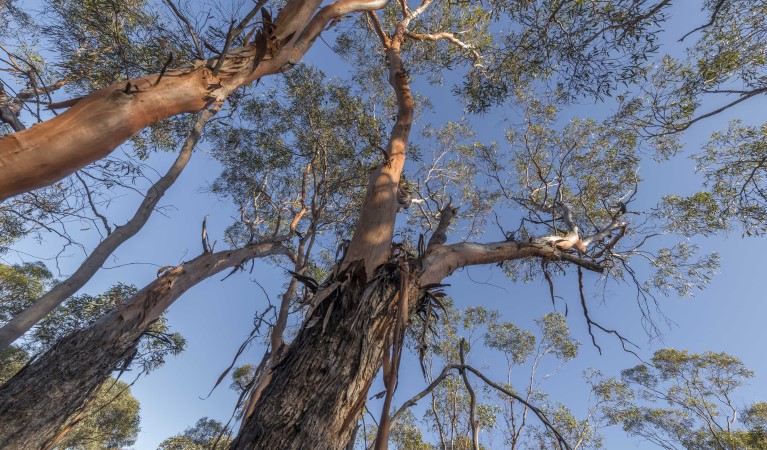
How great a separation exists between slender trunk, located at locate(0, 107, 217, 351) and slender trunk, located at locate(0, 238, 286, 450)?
1.44 feet

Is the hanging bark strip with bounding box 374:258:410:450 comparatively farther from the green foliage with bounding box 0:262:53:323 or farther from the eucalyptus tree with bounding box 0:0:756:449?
the green foliage with bounding box 0:262:53:323

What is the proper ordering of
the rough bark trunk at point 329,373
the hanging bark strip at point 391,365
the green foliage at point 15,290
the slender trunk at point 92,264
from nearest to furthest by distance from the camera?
1. the hanging bark strip at point 391,365
2. the rough bark trunk at point 329,373
3. the slender trunk at point 92,264
4. the green foliage at point 15,290

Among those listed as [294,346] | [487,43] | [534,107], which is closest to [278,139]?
[487,43]

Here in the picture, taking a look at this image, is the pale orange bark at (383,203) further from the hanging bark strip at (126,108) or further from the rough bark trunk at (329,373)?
the hanging bark strip at (126,108)

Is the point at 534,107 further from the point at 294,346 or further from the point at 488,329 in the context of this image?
the point at 294,346

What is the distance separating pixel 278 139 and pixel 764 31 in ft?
25.0

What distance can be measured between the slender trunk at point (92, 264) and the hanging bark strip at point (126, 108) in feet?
4.44

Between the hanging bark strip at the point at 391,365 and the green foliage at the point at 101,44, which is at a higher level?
the green foliage at the point at 101,44

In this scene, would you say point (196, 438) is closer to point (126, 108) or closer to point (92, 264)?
point (92, 264)

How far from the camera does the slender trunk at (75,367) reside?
123 inches

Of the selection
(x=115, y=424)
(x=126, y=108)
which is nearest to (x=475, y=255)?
(x=126, y=108)

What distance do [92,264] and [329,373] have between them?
4.29 metres

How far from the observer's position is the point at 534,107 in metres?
7.57

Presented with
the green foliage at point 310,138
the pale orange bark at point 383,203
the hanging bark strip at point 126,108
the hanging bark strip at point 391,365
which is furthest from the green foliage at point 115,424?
the hanging bark strip at point 391,365
